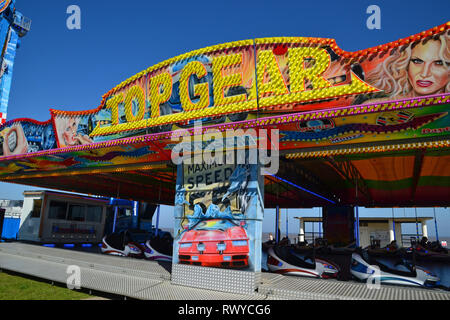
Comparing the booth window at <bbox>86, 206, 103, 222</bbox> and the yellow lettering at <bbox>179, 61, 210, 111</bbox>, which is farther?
the booth window at <bbox>86, 206, 103, 222</bbox>

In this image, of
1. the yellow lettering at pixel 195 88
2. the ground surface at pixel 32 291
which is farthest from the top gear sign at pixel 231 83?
the ground surface at pixel 32 291

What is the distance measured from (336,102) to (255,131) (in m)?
1.28

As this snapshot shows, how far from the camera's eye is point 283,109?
15.0ft

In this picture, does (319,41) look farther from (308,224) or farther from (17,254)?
(308,224)

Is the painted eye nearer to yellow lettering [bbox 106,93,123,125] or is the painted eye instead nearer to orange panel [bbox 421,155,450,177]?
yellow lettering [bbox 106,93,123,125]

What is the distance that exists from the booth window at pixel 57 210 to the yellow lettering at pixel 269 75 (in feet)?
40.4

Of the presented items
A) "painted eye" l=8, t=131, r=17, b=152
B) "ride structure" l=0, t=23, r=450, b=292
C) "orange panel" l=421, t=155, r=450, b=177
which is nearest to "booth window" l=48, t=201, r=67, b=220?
"painted eye" l=8, t=131, r=17, b=152

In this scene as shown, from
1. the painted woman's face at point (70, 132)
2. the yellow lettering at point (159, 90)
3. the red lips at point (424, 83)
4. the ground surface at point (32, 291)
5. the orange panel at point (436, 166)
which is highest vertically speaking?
the yellow lettering at point (159, 90)

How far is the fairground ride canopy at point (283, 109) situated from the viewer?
388 centimetres

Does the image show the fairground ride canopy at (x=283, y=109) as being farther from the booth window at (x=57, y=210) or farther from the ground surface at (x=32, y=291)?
the booth window at (x=57, y=210)

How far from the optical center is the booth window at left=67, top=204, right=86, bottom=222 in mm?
14445

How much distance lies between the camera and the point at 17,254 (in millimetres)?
8281

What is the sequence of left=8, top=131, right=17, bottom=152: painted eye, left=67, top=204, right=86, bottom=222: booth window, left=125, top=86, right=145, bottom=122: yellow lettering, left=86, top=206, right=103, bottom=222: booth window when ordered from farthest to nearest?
left=86, top=206, right=103, bottom=222: booth window
left=67, top=204, right=86, bottom=222: booth window
left=8, top=131, right=17, bottom=152: painted eye
left=125, top=86, right=145, bottom=122: yellow lettering

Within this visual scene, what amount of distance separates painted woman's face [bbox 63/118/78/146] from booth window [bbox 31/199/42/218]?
7.62 meters
